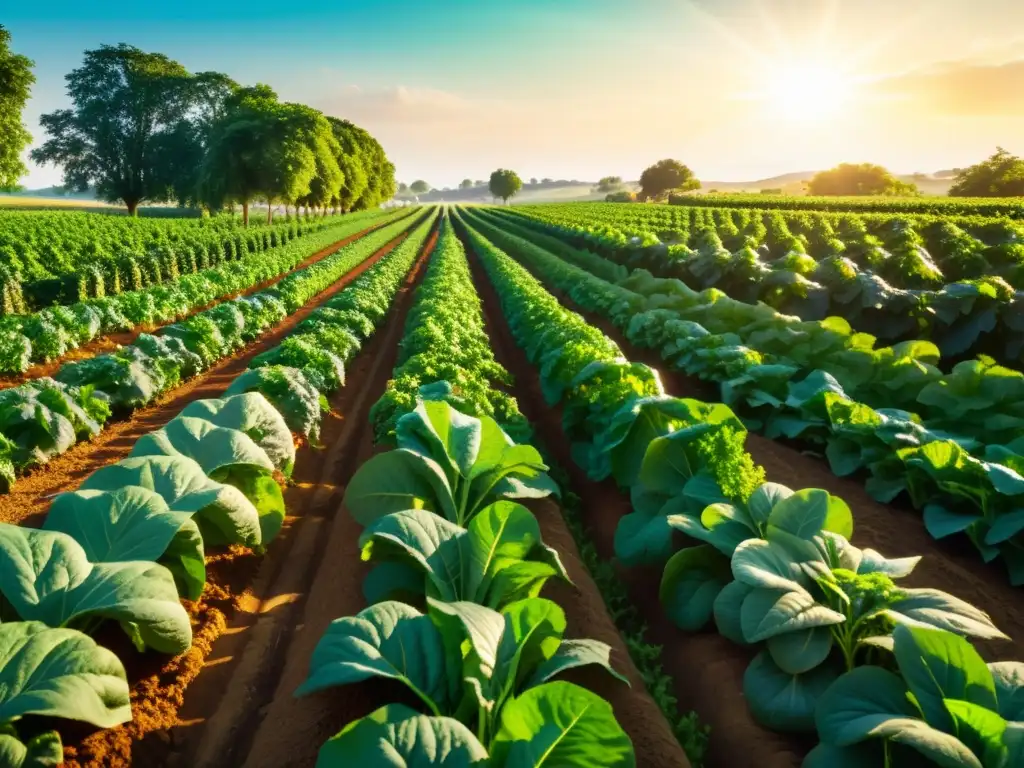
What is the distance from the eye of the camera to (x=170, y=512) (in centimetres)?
323

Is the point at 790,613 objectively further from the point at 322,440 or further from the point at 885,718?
the point at 322,440

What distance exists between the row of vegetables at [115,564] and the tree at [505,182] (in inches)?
6362

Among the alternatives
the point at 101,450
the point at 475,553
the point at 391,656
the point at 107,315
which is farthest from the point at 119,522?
the point at 107,315

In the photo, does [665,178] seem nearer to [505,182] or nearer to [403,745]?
[505,182]

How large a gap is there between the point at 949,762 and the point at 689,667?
1.72 metres

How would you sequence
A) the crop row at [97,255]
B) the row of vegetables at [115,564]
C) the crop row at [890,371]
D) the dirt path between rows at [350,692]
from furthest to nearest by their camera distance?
the crop row at [97,255] → the crop row at [890,371] → the dirt path between rows at [350,692] → the row of vegetables at [115,564]

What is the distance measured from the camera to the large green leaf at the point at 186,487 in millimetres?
3521

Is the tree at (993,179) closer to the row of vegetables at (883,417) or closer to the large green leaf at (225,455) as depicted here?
the row of vegetables at (883,417)

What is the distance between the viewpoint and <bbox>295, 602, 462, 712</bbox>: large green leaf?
249 centimetres

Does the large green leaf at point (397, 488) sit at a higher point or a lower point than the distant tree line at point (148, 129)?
lower

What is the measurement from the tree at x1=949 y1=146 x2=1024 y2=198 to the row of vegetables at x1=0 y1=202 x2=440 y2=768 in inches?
2533

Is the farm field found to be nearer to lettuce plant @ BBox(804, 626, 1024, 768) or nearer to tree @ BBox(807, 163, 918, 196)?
lettuce plant @ BBox(804, 626, 1024, 768)

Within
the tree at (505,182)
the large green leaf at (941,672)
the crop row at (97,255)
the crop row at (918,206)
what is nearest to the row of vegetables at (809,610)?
the large green leaf at (941,672)

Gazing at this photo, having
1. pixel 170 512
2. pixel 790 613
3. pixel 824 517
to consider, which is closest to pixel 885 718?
pixel 790 613
